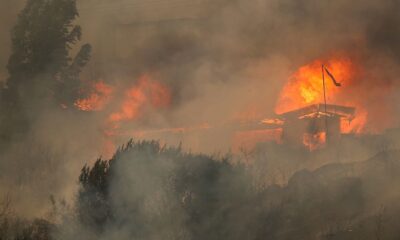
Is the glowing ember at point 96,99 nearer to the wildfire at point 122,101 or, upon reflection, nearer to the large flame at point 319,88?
the wildfire at point 122,101

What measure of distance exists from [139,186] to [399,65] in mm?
16004

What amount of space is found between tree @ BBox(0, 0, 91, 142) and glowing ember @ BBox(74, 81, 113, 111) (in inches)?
49.4

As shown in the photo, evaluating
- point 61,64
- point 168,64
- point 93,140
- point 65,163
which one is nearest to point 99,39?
point 168,64

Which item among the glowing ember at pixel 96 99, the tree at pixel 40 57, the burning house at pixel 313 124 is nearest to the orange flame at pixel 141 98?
the glowing ember at pixel 96 99

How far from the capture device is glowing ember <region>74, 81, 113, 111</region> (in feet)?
84.0

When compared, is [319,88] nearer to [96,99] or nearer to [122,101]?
[122,101]

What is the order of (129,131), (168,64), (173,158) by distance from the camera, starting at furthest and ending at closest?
(168,64)
(129,131)
(173,158)

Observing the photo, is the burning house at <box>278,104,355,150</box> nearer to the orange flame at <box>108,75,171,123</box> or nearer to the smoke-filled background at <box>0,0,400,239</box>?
the smoke-filled background at <box>0,0,400,239</box>

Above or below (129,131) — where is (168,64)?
→ above

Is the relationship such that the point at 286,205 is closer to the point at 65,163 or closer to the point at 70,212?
the point at 70,212

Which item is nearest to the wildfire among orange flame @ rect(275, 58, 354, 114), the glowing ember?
the glowing ember

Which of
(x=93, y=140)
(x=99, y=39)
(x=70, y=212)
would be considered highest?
(x=99, y=39)

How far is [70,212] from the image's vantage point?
12.9 meters

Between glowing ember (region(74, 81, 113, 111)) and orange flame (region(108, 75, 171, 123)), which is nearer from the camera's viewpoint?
glowing ember (region(74, 81, 113, 111))
